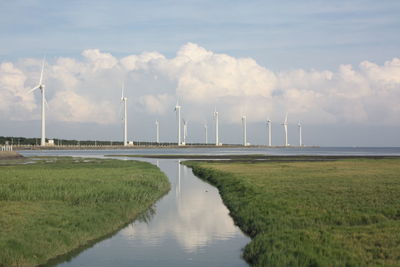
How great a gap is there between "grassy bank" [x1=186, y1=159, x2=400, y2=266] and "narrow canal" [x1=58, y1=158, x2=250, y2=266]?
0.89 metres

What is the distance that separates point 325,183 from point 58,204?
19914 millimetres

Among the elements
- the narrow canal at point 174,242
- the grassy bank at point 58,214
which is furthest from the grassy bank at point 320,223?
the grassy bank at point 58,214

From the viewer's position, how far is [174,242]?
22.4m

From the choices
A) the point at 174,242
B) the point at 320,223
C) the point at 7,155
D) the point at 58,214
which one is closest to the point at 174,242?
the point at 174,242

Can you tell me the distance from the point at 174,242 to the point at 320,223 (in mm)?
5935

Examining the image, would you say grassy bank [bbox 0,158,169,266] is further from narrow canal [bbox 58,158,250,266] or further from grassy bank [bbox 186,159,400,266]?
grassy bank [bbox 186,159,400,266]

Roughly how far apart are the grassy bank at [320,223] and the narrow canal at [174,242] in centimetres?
89

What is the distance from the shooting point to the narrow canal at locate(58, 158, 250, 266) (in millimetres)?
19156

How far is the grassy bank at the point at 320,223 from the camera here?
651 inches

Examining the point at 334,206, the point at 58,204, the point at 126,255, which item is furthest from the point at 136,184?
the point at 126,255

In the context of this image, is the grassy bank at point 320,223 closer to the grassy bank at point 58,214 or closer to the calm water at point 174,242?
the calm water at point 174,242

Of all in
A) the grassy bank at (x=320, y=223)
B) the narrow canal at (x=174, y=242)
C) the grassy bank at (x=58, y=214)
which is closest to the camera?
the grassy bank at (x=320, y=223)

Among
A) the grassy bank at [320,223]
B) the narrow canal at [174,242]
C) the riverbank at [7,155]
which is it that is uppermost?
the riverbank at [7,155]

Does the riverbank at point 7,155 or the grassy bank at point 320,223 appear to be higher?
the riverbank at point 7,155
